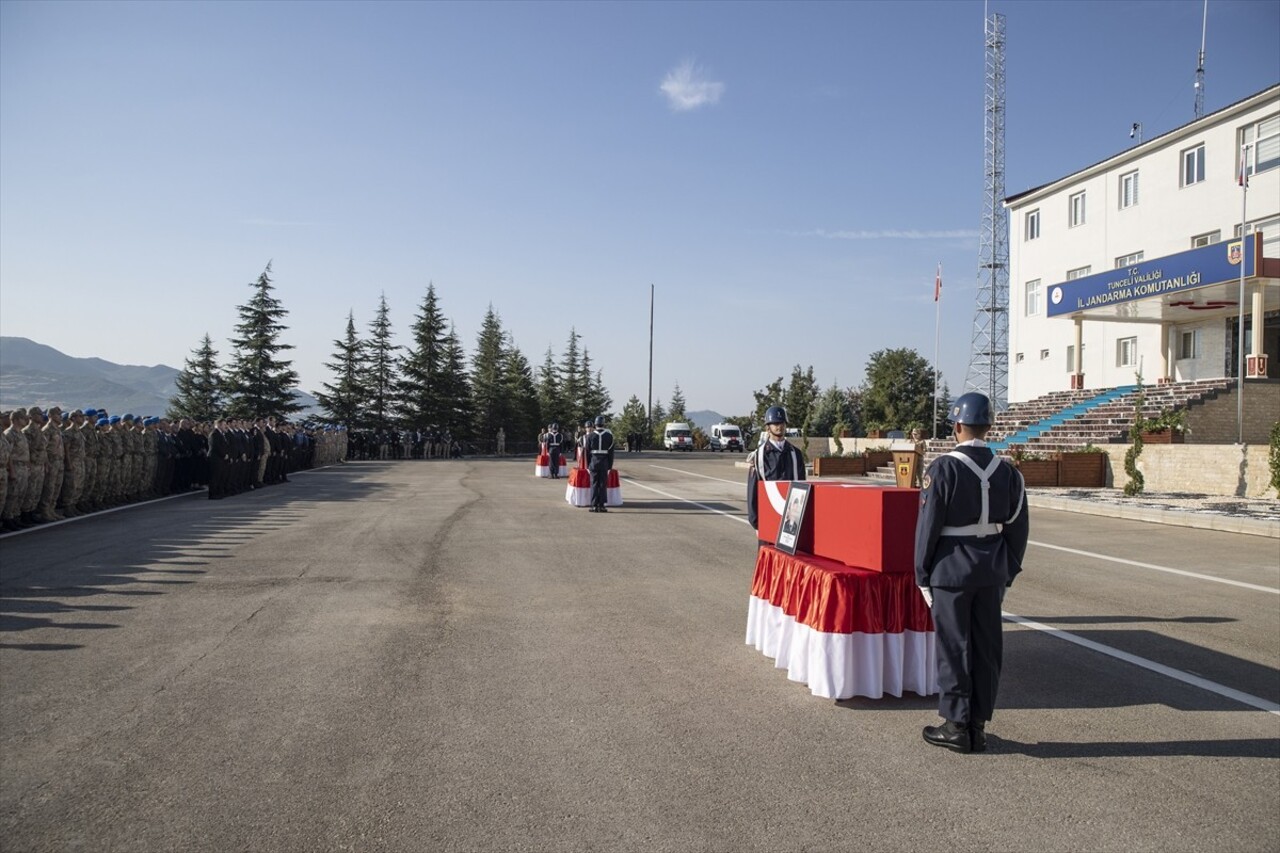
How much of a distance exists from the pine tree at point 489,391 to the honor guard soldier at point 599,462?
51.8 metres

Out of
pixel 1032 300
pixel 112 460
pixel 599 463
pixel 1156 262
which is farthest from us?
pixel 1032 300

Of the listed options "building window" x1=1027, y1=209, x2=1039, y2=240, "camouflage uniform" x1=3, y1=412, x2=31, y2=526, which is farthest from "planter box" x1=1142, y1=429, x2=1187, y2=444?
"camouflage uniform" x1=3, y1=412, x2=31, y2=526

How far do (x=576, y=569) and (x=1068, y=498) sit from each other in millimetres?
13979

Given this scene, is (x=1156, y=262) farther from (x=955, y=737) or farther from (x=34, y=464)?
(x=34, y=464)

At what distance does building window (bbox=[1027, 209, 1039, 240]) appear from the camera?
138 ft

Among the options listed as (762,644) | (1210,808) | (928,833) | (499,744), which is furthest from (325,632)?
(1210,808)

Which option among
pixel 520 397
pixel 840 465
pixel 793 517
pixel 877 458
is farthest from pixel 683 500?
pixel 520 397

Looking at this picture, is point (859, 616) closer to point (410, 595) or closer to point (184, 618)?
point (410, 595)

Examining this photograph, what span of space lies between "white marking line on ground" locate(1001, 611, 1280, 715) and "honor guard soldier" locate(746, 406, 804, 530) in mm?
2398

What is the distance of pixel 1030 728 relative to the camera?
5180 mm

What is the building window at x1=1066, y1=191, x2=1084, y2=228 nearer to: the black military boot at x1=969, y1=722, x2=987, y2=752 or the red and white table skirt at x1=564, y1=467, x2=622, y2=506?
the red and white table skirt at x1=564, y1=467, x2=622, y2=506

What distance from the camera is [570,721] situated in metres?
5.22

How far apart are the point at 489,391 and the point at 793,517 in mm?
72000

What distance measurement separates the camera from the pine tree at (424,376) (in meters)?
64.2
